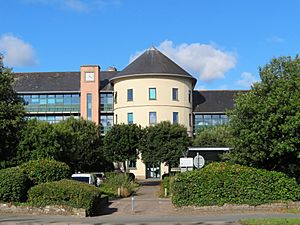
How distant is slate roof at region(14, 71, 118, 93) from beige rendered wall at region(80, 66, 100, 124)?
43.7 inches

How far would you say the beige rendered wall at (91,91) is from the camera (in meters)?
74.6

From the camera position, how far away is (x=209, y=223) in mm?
17719

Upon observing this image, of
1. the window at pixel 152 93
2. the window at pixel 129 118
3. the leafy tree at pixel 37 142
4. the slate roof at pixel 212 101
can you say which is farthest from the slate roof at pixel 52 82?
the leafy tree at pixel 37 142

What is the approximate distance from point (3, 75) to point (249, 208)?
16651 mm

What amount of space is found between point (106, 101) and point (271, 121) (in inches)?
2109

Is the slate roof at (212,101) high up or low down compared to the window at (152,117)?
up

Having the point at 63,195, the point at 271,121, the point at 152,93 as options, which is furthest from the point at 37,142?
the point at 152,93

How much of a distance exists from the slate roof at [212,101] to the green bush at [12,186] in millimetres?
55047

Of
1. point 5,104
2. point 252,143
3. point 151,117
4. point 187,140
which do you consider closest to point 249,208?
point 252,143

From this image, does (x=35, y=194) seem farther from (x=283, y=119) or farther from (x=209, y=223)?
(x=283, y=119)

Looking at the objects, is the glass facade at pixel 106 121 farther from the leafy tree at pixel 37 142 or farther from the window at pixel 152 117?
the leafy tree at pixel 37 142

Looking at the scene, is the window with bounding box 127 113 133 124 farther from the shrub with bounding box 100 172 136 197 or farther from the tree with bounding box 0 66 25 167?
the tree with bounding box 0 66 25 167

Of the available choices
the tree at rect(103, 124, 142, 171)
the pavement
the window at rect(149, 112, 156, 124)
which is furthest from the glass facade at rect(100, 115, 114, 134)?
the pavement

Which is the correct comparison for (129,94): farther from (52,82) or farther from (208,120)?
(52,82)
